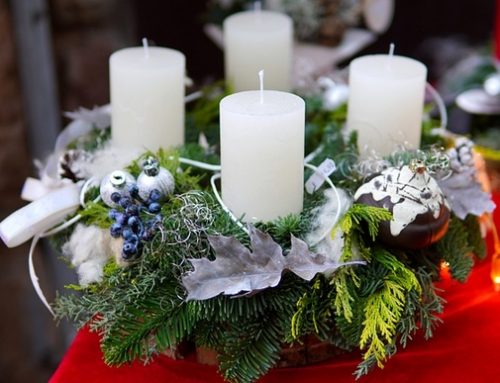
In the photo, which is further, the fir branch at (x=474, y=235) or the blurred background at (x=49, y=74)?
the blurred background at (x=49, y=74)

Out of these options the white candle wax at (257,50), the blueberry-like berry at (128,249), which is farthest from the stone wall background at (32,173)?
the blueberry-like berry at (128,249)

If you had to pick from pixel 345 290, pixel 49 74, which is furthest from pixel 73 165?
pixel 49 74

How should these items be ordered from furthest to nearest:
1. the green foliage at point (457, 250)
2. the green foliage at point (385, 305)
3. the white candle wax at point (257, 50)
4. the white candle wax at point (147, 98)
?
the white candle wax at point (257, 50), the white candle wax at point (147, 98), the green foliage at point (457, 250), the green foliage at point (385, 305)

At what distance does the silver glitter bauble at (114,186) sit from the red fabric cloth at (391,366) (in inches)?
6.3

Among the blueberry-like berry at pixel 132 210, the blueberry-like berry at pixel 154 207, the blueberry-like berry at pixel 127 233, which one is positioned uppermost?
the blueberry-like berry at pixel 132 210

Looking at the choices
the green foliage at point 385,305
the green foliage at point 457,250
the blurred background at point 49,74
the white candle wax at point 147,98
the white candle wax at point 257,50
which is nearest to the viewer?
the green foliage at point 385,305

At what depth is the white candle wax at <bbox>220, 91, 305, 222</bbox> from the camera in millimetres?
721

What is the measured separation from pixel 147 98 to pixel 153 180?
0.16m

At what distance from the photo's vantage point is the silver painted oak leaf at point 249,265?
26.6 inches

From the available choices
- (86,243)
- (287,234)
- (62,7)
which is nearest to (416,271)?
(287,234)

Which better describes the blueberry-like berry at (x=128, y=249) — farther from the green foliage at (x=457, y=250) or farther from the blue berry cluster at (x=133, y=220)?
the green foliage at (x=457, y=250)

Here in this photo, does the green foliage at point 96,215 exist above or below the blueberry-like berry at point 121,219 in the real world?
below

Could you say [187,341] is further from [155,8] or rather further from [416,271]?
[155,8]

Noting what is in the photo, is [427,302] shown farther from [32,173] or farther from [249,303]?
[32,173]
